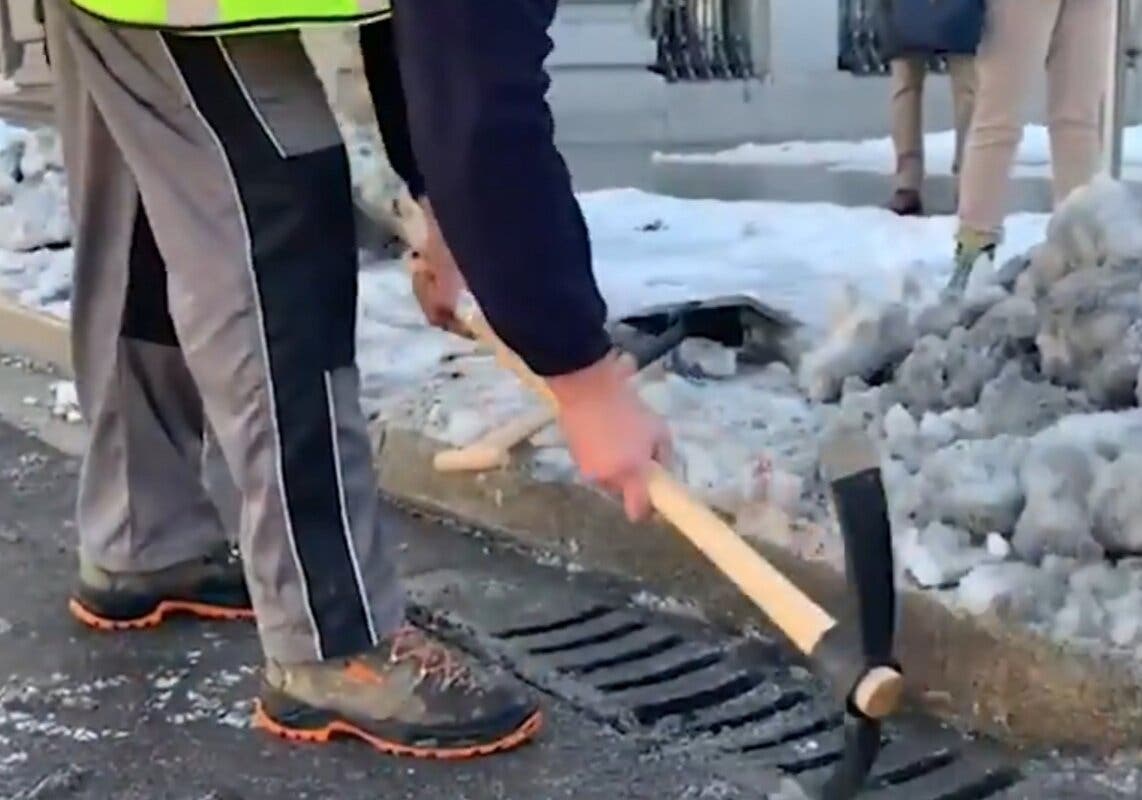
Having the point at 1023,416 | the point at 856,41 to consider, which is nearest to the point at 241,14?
the point at 1023,416

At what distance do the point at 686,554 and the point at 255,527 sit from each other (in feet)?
2.53

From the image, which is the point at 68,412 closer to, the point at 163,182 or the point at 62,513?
the point at 62,513

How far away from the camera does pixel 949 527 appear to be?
271 cm

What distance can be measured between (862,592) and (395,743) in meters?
0.82

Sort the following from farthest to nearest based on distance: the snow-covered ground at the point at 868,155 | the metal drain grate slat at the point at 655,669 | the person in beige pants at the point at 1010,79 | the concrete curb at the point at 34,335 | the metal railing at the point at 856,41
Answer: the metal railing at the point at 856,41 < the snow-covered ground at the point at 868,155 < the concrete curb at the point at 34,335 < the person in beige pants at the point at 1010,79 < the metal drain grate slat at the point at 655,669

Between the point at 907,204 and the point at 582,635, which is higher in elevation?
the point at 582,635

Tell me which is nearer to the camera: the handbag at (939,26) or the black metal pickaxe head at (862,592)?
the black metal pickaxe head at (862,592)

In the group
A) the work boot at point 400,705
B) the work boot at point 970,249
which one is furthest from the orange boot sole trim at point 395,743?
the work boot at point 970,249

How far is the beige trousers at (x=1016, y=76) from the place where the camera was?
15.4 ft

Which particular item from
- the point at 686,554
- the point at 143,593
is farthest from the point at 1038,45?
the point at 143,593

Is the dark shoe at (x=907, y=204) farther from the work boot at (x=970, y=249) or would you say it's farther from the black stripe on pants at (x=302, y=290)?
the black stripe on pants at (x=302, y=290)

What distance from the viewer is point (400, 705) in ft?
8.02

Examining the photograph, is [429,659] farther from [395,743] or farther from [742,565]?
[742,565]

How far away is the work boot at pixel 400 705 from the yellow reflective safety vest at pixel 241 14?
770mm
